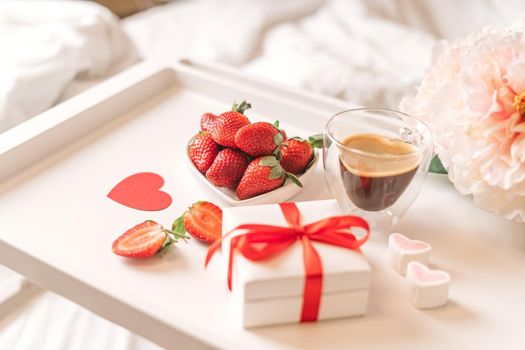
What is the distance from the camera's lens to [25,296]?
1174mm

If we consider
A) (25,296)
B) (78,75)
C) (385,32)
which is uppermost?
(385,32)

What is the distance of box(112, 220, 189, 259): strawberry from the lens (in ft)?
2.79

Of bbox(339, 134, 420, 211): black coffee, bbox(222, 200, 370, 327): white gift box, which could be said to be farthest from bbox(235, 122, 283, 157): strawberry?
bbox(222, 200, 370, 327): white gift box

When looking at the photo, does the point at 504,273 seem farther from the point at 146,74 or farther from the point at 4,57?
the point at 4,57

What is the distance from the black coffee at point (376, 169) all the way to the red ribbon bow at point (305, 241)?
9 cm

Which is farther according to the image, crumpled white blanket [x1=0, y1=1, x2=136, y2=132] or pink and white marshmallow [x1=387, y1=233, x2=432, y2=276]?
crumpled white blanket [x1=0, y1=1, x2=136, y2=132]

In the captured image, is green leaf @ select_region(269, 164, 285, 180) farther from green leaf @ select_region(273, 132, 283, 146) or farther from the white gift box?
the white gift box

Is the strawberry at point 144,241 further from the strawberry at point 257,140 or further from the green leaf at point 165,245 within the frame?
the strawberry at point 257,140

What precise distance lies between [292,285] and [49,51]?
89 cm

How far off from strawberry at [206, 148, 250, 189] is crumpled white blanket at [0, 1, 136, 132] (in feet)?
1.71

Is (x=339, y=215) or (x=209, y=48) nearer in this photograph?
(x=339, y=215)

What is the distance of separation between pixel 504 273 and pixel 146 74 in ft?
2.41

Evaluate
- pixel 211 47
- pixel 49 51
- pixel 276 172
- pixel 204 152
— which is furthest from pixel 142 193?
pixel 211 47

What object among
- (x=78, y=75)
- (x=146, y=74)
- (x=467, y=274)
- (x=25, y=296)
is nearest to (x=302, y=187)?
(x=467, y=274)
